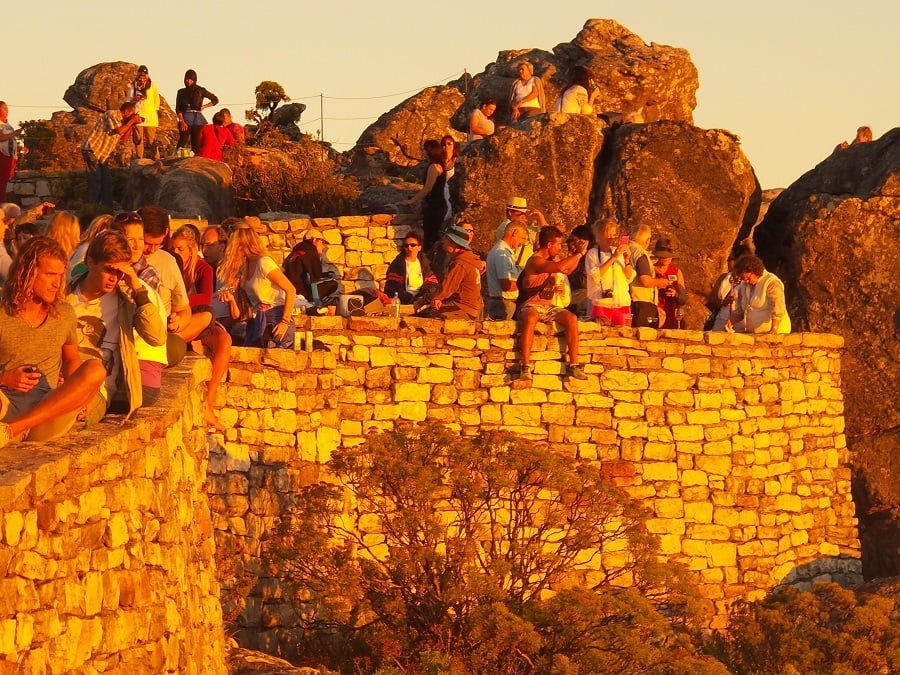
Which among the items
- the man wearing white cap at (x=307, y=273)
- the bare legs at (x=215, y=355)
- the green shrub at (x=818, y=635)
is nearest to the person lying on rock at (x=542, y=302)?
the man wearing white cap at (x=307, y=273)

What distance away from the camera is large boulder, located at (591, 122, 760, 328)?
62.3 ft

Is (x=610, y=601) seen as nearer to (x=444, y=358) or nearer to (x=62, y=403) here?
(x=444, y=358)

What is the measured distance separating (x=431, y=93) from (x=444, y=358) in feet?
43.4

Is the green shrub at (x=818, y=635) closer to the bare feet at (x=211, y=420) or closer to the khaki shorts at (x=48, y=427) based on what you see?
the bare feet at (x=211, y=420)

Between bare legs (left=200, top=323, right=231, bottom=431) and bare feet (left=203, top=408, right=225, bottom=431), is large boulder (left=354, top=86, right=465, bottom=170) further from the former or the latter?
bare legs (left=200, top=323, right=231, bottom=431)

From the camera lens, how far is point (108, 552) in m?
7.82

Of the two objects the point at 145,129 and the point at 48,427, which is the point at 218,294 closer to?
the point at 48,427

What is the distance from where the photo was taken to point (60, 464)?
23.6 feet

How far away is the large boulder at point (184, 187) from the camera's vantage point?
19969 millimetres

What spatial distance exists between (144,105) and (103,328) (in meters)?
13.3

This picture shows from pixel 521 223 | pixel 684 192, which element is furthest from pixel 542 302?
pixel 684 192

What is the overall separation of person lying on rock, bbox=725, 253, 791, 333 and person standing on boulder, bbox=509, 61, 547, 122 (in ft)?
15.5

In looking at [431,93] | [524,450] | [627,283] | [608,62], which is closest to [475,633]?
[524,450]

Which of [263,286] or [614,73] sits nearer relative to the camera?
[263,286]
